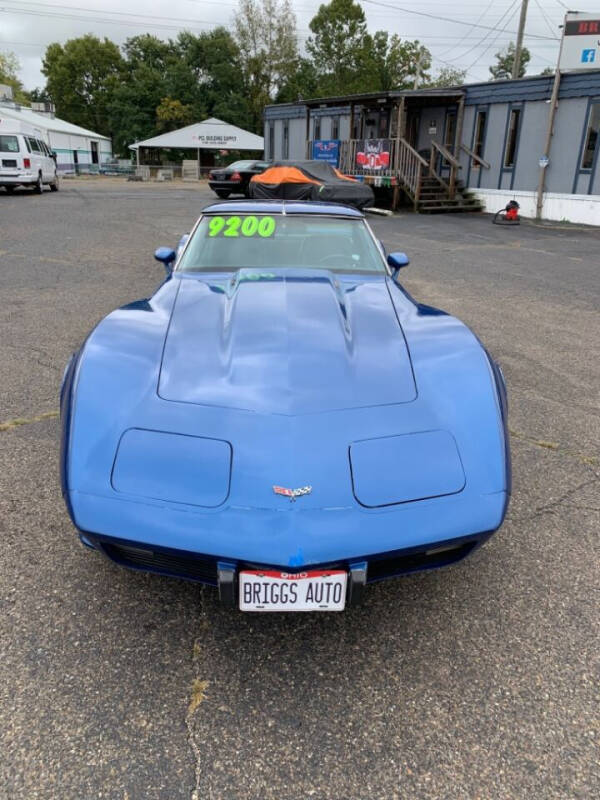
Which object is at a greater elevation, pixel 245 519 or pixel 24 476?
pixel 245 519

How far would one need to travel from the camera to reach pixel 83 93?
74188mm

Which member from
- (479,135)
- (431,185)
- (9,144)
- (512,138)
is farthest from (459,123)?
(9,144)

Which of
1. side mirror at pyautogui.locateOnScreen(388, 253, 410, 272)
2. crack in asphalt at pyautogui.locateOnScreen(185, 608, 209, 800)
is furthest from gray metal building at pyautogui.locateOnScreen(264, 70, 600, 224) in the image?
crack in asphalt at pyautogui.locateOnScreen(185, 608, 209, 800)

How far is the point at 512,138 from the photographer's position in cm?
1891

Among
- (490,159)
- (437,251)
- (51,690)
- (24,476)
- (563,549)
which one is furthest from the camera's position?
(490,159)

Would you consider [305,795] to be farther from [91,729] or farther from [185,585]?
[185,585]

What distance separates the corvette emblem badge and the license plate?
0.23 metres

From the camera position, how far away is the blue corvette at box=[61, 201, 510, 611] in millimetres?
1842

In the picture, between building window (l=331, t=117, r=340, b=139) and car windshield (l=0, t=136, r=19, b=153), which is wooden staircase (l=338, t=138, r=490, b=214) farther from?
car windshield (l=0, t=136, r=19, b=153)

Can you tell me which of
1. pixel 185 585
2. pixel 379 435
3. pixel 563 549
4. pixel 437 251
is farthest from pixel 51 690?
pixel 437 251

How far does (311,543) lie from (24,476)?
6.75 feet

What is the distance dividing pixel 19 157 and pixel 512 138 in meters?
16.3

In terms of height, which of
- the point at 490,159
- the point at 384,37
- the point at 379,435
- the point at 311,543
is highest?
the point at 384,37

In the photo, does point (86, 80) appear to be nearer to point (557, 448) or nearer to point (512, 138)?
point (512, 138)
